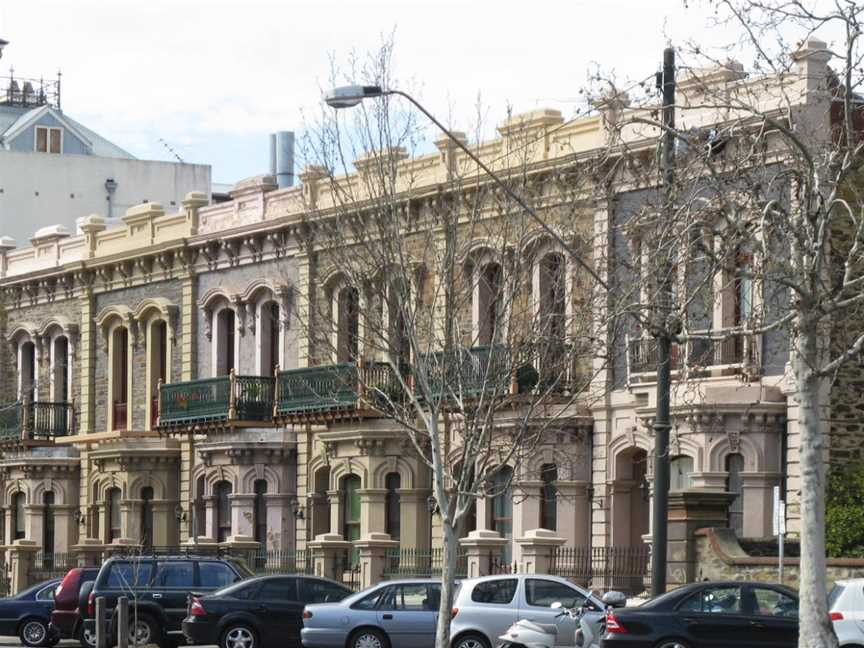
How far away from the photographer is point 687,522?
31953mm

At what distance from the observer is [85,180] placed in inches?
2724

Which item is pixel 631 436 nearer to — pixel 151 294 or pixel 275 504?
pixel 275 504

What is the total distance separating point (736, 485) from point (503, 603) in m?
7.49

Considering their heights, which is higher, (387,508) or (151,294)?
(151,294)

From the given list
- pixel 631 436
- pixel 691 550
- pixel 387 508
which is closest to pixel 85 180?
pixel 387 508

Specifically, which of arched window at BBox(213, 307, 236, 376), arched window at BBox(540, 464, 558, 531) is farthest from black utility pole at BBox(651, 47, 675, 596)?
arched window at BBox(213, 307, 236, 376)

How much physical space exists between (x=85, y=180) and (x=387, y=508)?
93.7 ft

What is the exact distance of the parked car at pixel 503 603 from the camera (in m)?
29.0

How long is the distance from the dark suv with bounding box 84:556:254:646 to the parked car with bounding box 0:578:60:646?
10.8ft

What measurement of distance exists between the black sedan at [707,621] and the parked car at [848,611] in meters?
0.65

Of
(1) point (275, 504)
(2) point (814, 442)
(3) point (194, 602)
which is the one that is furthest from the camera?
(1) point (275, 504)

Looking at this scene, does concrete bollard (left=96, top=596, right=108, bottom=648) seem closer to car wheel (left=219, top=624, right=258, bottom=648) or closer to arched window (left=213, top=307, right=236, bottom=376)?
car wheel (left=219, top=624, right=258, bottom=648)

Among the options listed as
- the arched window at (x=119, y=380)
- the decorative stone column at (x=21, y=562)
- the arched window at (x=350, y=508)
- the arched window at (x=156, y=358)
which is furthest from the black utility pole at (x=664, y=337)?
the arched window at (x=119, y=380)

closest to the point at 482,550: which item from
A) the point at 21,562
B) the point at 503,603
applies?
the point at 503,603
